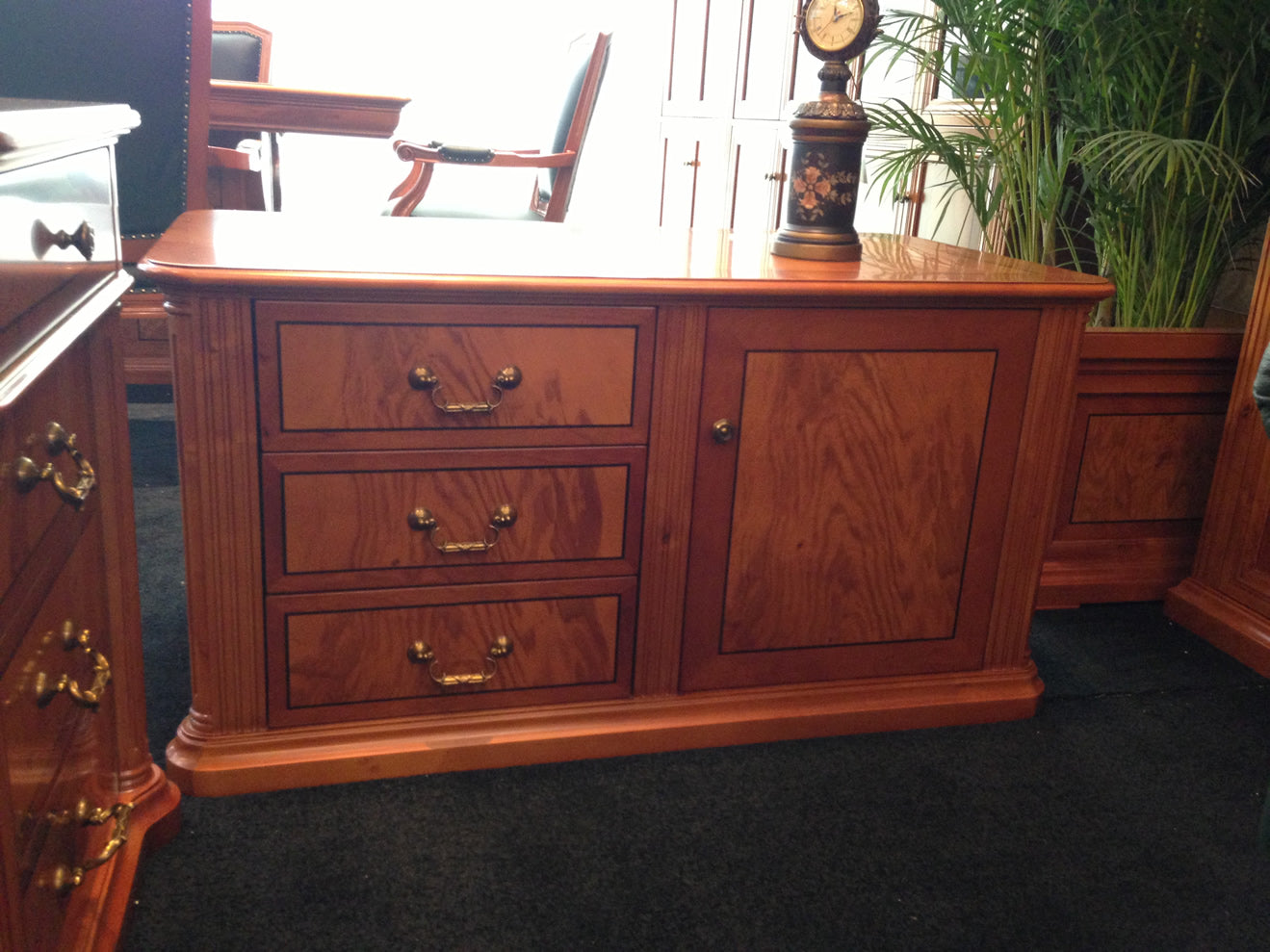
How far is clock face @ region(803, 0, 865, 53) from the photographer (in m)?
1.52

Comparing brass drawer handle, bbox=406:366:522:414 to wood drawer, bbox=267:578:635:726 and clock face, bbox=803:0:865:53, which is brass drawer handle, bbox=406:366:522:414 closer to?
wood drawer, bbox=267:578:635:726

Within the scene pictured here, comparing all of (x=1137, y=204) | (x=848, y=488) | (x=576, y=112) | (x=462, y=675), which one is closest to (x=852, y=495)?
(x=848, y=488)

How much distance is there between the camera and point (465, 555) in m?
1.41

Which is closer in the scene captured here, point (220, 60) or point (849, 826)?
Answer: point (849, 826)

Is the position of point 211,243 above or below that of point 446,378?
above

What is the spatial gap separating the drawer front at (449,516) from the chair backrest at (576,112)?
193cm

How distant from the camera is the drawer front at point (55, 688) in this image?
81cm

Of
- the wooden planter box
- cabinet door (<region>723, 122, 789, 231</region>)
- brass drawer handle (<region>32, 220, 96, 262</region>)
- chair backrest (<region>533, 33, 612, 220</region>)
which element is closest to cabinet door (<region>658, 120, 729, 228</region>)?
cabinet door (<region>723, 122, 789, 231</region>)

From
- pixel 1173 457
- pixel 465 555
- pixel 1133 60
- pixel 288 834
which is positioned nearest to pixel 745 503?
pixel 465 555

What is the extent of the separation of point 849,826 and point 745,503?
43 centimetres

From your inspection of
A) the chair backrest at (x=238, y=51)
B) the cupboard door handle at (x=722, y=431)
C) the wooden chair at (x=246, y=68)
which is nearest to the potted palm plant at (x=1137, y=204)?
the cupboard door handle at (x=722, y=431)

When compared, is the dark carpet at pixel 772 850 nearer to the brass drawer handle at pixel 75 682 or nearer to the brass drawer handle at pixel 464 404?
the brass drawer handle at pixel 75 682

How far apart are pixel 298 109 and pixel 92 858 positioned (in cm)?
217

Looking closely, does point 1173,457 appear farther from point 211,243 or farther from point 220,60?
point 220,60
